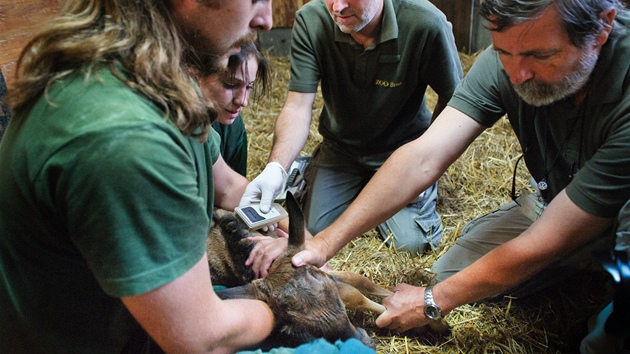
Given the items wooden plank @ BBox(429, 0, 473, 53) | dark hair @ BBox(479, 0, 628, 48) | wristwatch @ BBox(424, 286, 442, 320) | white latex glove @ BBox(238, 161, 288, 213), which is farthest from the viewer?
wooden plank @ BBox(429, 0, 473, 53)

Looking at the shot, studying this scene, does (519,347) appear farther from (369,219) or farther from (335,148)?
(335,148)

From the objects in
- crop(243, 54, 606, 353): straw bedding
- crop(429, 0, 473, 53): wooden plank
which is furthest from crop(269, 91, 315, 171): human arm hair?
crop(429, 0, 473, 53): wooden plank

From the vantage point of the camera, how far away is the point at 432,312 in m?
2.77

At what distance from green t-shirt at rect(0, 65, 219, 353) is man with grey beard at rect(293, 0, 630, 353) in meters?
1.19

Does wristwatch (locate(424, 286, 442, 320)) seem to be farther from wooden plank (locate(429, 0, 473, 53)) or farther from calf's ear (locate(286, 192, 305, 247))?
wooden plank (locate(429, 0, 473, 53))

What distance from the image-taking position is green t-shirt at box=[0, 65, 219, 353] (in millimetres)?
1349

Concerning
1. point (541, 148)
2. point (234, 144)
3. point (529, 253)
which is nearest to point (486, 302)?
point (529, 253)

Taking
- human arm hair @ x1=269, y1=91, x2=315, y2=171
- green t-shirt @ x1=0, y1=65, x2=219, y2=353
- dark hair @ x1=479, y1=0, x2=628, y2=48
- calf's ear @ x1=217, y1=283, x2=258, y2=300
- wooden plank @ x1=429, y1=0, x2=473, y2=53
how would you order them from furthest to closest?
wooden plank @ x1=429, y1=0, x2=473, y2=53 → human arm hair @ x1=269, y1=91, x2=315, y2=171 → calf's ear @ x1=217, y1=283, x2=258, y2=300 → dark hair @ x1=479, y1=0, x2=628, y2=48 → green t-shirt @ x1=0, y1=65, x2=219, y2=353

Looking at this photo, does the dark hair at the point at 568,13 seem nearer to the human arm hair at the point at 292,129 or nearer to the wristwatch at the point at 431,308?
the wristwatch at the point at 431,308

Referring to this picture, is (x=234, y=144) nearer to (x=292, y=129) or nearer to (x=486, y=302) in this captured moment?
(x=292, y=129)

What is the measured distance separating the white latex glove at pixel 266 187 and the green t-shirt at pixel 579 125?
125 centimetres

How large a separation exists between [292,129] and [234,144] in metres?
0.48

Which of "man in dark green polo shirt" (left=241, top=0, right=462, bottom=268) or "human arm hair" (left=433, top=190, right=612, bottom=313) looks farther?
"man in dark green polo shirt" (left=241, top=0, right=462, bottom=268)

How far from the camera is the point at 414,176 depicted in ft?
10.2
